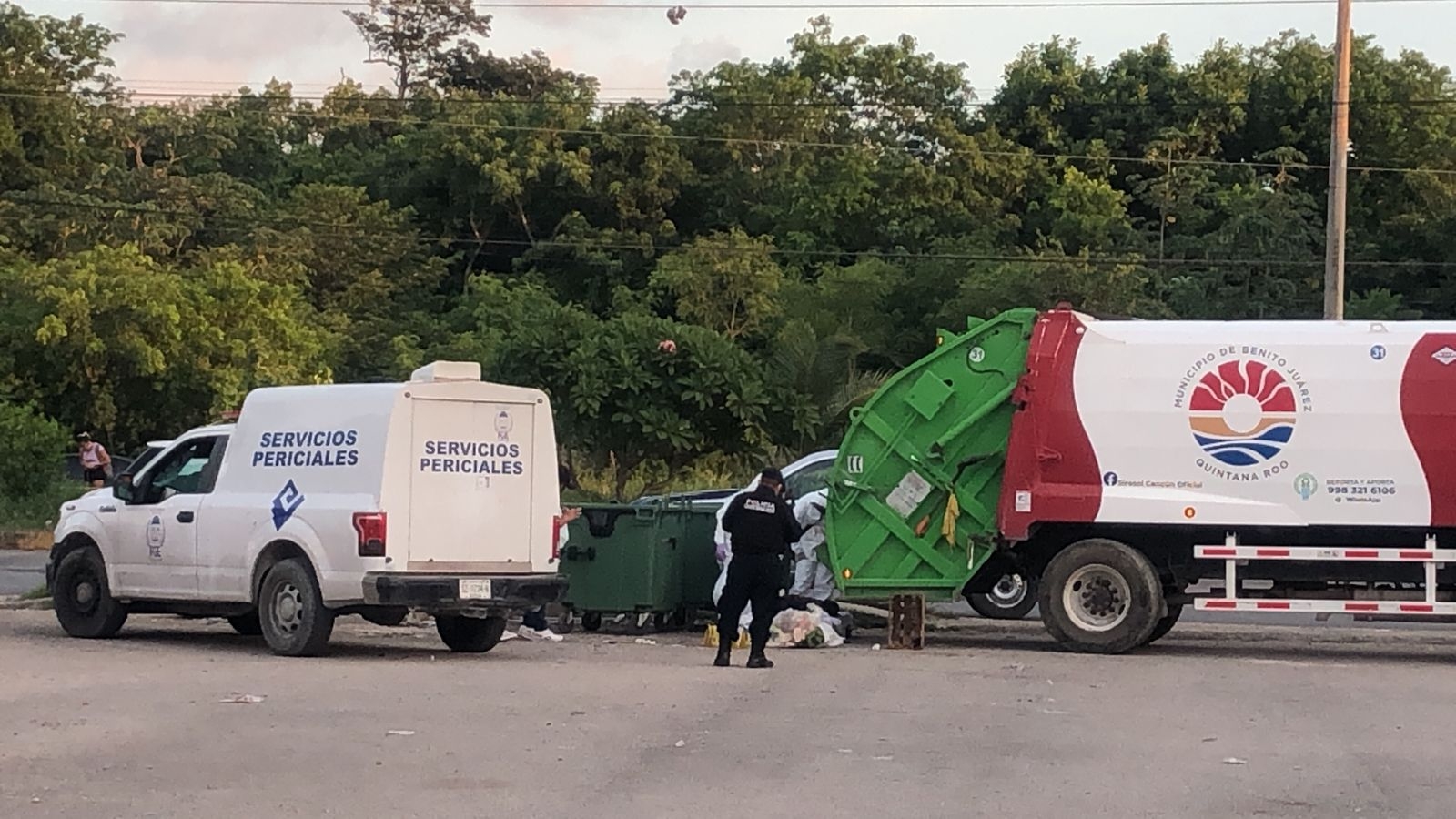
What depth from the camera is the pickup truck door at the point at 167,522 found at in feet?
54.0

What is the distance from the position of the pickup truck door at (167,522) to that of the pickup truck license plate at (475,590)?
248 cm

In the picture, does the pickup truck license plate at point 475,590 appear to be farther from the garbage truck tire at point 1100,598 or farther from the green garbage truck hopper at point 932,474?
the garbage truck tire at point 1100,598

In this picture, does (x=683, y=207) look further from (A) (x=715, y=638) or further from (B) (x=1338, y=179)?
(A) (x=715, y=638)

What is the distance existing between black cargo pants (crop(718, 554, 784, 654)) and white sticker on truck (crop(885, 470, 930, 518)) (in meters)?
2.34

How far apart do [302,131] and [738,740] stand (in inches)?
2220

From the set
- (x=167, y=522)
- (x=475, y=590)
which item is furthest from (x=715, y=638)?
(x=167, y=522)

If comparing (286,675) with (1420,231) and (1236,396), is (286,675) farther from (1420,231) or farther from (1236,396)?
(1420,231)

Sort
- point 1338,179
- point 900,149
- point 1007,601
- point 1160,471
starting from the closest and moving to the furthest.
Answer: point 1160,471 < point 1007,601 < point 1338,179 < point 900,149

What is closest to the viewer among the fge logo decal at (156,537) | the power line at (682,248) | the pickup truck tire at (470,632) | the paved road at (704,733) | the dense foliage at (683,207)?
the paved road at (704,733)

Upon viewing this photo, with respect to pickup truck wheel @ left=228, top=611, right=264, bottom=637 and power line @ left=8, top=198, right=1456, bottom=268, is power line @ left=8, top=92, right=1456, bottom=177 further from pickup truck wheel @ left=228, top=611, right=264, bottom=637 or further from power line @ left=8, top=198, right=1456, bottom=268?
pickup truck wheel @ left=228, top=611, right=264, bottom=637

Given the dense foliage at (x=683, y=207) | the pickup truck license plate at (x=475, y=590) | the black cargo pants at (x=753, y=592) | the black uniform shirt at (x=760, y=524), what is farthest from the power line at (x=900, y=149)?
the pickup truck license plate at (x=475, y=590)

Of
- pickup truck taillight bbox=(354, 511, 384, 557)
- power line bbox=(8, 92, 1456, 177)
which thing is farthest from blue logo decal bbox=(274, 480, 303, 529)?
power line bbox=(8, 92, 1456, 177)

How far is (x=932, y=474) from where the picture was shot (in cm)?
1770

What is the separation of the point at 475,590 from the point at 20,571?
12441mm
